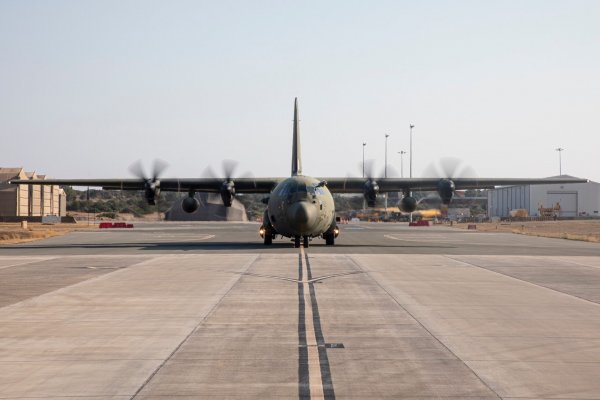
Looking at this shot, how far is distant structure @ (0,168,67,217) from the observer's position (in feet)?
357

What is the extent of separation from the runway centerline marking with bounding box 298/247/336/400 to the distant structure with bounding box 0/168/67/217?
9309 centimetres

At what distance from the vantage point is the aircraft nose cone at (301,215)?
36.0 metres

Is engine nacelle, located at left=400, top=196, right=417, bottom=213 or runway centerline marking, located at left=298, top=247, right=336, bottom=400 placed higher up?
engine nacelle, located at left=400, top=196, right=417, bottom=213

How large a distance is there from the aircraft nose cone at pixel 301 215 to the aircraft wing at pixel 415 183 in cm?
1045

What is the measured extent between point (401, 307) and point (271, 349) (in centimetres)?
559

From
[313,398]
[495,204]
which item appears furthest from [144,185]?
[495,204]

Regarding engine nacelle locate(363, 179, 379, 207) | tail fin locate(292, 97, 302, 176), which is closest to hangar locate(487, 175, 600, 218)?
engine nacelle locate(363, 179, 379, 207)

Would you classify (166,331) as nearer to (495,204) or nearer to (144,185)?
(144,185)

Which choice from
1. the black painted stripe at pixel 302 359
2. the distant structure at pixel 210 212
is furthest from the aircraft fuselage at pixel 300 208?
the distant structure at pixel 210 212

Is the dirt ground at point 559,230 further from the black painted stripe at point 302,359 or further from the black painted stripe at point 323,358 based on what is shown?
the black painted stripe at point 302,359

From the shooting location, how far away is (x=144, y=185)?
46875 millimetres

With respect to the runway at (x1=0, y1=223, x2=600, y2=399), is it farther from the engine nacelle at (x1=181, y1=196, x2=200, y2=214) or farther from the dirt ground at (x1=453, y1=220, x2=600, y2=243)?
the dirt ground at (x1=453, y1=220, x2=600, y2=243)

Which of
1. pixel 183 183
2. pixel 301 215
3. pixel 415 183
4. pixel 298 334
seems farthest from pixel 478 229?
pixel 298 334

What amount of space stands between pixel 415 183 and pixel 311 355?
39452mm
